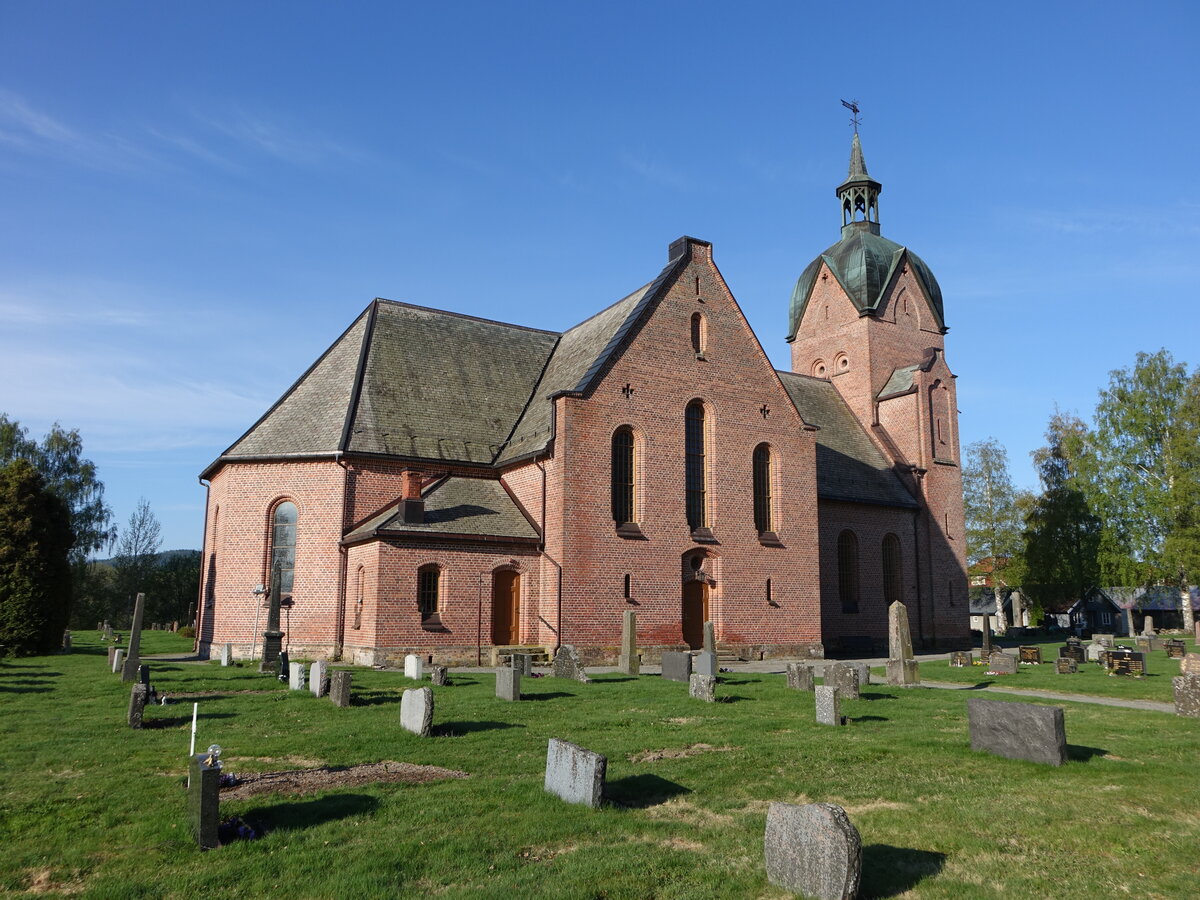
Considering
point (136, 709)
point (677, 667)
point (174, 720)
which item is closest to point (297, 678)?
point (174, 720)

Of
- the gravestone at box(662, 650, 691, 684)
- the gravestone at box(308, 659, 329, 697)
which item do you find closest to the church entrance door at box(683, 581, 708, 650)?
the gravestone at box(662, 650, 691, 684)

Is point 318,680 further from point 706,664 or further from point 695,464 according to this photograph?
point 695,464

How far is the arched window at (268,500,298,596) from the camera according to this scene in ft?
89.6

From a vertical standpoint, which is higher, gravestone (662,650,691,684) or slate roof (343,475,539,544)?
slate roof (343,475,539,544)

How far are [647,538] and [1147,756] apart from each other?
56.9 feet

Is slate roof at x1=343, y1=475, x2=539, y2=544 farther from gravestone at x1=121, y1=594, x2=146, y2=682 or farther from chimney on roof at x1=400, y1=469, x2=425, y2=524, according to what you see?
gravestone at x1=121, y1=594, x2=146, y2=682

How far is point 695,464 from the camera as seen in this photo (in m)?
29.5

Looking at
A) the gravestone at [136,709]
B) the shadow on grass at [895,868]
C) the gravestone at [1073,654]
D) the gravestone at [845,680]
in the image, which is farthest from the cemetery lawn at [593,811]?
the gravestone at [1073,654]

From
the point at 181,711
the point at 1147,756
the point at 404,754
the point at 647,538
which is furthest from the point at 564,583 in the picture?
the point at 1147,756

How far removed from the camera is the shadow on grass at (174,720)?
1298 centimetres

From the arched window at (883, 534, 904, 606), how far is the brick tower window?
24.5 m

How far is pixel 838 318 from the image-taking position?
1673 inches

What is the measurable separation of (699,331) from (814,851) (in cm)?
2501

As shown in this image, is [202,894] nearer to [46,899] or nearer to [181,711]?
[46,899]
